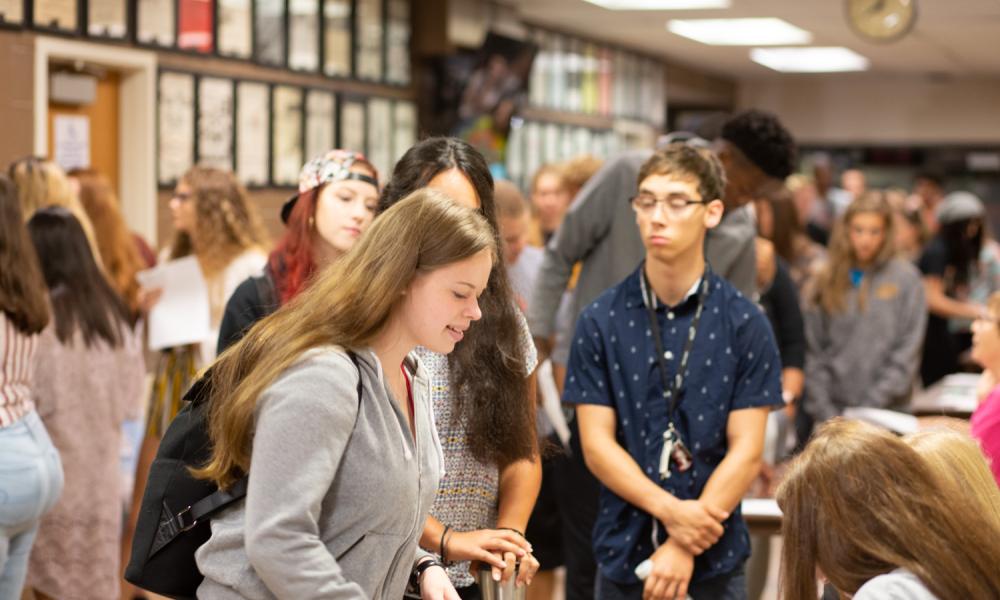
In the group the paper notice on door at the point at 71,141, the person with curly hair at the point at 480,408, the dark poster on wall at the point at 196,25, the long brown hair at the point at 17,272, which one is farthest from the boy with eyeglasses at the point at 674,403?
the dark poster on wall at the point at 196,25

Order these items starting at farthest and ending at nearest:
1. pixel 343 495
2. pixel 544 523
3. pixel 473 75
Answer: pixel 473 75 < pixel 544 523 < pixel 343 495

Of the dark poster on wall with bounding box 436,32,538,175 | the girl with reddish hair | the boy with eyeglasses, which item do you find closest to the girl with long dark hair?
the girl with reddish hair

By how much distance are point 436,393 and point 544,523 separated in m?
2.11

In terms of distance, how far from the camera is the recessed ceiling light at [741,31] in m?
11.3

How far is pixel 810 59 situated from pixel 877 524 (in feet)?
43.0

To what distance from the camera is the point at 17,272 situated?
343cm

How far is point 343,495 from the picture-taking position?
1861 millimetres

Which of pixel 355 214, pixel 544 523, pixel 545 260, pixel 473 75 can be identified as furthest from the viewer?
pixel 473 75

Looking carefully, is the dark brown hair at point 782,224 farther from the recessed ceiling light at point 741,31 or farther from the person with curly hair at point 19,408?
the recessed ceiling light at point 741,31

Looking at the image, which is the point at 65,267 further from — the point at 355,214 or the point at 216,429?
the point at 216,429

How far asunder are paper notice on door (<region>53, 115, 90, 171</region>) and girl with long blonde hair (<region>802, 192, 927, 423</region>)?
12.3ft

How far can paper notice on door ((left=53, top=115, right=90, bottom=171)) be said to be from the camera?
642 centimetres

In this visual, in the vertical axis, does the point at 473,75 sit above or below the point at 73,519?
above

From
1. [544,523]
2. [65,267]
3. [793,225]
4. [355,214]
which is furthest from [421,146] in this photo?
[793,225]
